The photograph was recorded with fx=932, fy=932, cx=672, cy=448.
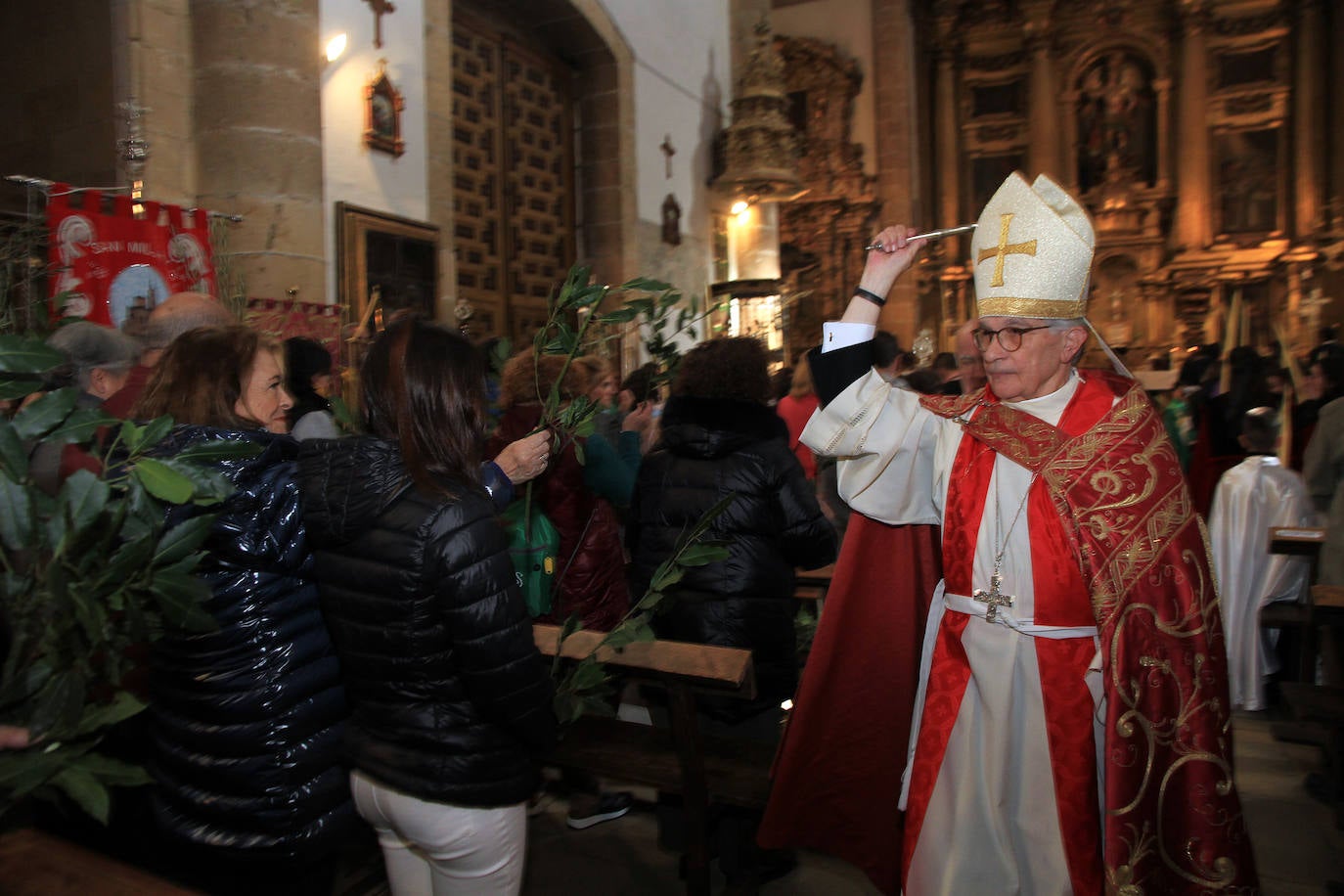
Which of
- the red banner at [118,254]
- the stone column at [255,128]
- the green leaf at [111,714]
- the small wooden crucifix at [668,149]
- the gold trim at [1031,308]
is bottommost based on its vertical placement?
the green leaf at [111,714]

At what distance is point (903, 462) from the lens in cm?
199

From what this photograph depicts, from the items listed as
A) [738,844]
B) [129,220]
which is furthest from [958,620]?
[129,220]

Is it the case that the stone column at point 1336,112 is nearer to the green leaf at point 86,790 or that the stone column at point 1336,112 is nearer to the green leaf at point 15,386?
the green leaf at point 15,386

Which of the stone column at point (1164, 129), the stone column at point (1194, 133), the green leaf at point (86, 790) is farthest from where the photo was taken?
the stone column at point (1164, 129)

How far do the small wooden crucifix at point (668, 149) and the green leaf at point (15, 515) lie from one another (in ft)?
29.6

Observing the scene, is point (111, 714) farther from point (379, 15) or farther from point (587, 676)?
point (379, 15)

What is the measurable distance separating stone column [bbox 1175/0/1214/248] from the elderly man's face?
14872 millimetres

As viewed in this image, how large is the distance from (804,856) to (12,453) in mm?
2791

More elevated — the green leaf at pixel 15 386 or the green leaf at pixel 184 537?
the green leaf at pixel 15 386

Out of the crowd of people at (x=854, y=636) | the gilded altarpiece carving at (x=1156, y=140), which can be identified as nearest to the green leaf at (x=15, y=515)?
the crowd of people at (x=854, y=636)

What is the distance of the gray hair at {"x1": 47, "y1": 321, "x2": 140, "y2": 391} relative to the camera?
258 centimetres

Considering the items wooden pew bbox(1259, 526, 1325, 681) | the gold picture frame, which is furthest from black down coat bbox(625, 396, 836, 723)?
the gold picture frame

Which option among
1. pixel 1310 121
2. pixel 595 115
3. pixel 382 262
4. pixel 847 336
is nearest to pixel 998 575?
pixel 847 336

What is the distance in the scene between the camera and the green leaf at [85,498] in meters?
0.95
